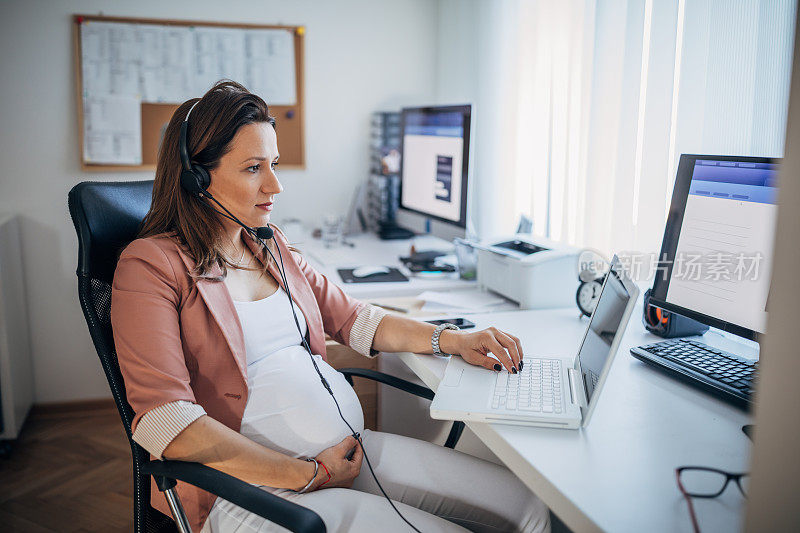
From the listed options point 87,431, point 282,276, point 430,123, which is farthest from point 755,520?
point 87,431

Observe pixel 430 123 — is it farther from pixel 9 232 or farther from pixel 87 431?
pixel 87 431

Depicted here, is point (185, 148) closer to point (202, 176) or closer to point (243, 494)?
point (202, 176)

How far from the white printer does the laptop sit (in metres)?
0.52

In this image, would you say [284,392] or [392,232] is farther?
[392,232]

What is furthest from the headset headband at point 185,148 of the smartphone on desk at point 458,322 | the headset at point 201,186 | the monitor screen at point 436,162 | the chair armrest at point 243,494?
the monitor screen at point 436,162

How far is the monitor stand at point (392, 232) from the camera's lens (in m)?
2.93

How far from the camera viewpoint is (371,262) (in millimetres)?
2479

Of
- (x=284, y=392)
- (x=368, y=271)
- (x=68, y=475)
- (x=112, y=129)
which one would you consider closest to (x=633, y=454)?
(x=284, y=392)

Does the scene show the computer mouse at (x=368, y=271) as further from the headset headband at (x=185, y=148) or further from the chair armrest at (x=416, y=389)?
the headset headband at (x=185, y=148)

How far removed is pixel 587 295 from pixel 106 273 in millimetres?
1189

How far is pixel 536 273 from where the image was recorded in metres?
1.83

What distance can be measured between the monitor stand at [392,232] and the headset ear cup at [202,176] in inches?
65.0

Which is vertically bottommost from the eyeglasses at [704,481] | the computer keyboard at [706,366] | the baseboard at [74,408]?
the baseboard at [74,408]

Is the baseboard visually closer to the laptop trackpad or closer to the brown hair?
the brown hair
